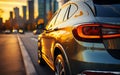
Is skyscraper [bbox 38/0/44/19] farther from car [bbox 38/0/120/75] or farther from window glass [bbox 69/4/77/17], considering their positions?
car [bbox 38/0/120/75]

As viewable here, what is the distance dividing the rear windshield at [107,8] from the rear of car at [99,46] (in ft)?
0.04

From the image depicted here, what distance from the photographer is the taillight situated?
12.8 feet

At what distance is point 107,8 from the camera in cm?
434

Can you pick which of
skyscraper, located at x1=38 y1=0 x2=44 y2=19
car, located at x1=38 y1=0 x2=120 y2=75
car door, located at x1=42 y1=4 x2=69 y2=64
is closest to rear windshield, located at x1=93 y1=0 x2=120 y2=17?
car, located at x1=38 y1=0 x2=120 y2=75

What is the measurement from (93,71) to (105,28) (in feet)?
1.92

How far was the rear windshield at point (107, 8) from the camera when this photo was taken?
13.7ft

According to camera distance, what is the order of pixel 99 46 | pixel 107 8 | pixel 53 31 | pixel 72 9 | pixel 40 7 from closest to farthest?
→ pixel 99 46 < pixel 107 8 < pixel 72 9 < pixel 53 31 < pixel 40 7

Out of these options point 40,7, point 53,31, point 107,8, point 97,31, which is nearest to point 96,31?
point 97,31

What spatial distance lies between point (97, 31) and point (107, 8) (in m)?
0.53

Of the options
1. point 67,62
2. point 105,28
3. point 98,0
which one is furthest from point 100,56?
point 98,0

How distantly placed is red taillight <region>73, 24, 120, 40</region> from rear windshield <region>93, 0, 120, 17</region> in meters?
0.27

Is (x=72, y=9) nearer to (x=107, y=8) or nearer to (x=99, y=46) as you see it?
(x=107, y=8)

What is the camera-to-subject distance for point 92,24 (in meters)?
4.02

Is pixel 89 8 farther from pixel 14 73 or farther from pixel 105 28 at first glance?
pixel 14 73
